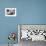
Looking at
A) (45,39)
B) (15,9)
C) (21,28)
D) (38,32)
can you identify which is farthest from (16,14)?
(45,39)

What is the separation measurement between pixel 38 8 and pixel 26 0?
0.36m

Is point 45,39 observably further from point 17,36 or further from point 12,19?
point 12,19

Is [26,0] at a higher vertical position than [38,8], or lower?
higher

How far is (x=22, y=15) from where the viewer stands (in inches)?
125

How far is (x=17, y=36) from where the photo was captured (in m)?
3.12

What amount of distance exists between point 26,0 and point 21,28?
0.71m

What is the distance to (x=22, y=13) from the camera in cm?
316

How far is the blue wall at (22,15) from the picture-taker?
315 centimetres

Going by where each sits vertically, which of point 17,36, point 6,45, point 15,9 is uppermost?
point 15,9

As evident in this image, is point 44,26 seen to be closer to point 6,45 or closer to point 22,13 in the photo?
point 22,13

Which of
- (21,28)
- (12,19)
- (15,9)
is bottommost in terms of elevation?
(21,28)

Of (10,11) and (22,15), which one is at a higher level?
(10,11)

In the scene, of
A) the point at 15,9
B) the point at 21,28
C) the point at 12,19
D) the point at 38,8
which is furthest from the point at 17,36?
the point at 38,8

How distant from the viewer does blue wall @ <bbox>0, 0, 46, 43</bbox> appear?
10.3 feet
